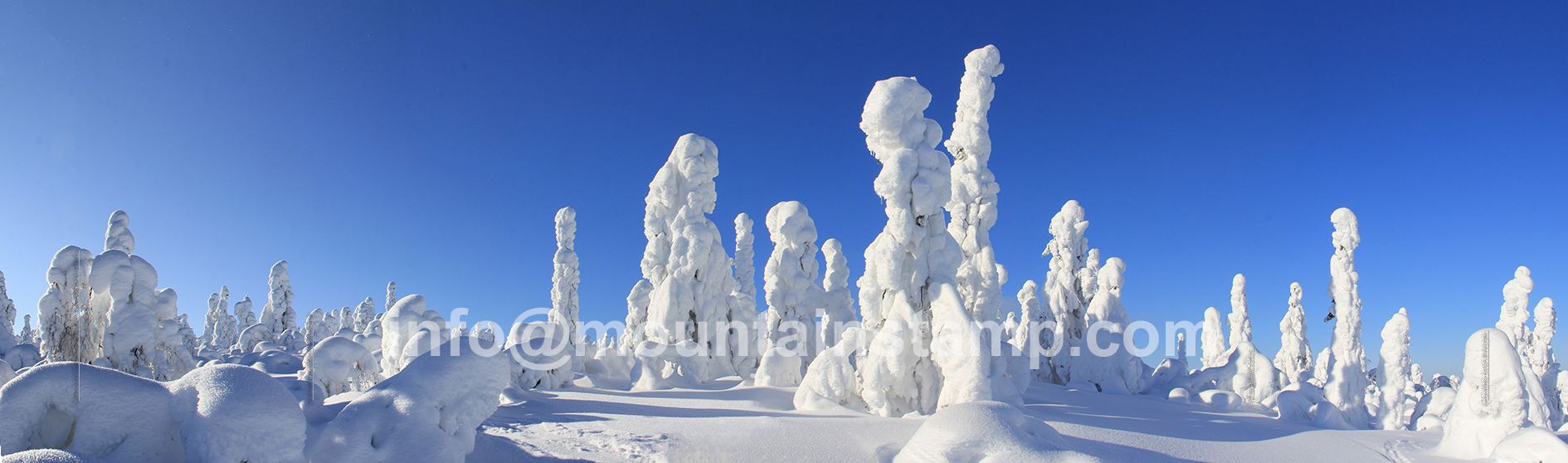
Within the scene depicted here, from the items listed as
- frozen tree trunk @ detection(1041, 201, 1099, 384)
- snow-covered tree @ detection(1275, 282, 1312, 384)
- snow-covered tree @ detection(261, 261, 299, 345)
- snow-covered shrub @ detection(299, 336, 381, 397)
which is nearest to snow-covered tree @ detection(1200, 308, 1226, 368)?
snow-covered tree @ detection(1275, 282, 1312, 384)

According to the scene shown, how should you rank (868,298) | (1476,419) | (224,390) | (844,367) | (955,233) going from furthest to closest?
(955,233), (868,298), (844,367), (1476,419), (224,390)

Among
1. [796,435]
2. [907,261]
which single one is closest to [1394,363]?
[907,261]

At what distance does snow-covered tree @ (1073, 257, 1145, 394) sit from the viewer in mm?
22016

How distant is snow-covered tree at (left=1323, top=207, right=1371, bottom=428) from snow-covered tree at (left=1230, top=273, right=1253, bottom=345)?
12679 millimetres

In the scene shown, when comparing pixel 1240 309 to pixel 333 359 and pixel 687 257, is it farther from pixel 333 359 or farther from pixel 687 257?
pixel 333 359

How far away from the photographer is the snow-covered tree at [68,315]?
16609mm

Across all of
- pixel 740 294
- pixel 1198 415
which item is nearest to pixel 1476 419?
pixel 1198 415

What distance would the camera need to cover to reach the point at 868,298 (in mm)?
12719

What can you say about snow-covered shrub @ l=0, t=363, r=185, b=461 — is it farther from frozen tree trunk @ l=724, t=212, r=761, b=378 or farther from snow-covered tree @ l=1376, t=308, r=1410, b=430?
snow-covered tree @ l=1376, t=308, r=1410, b=430

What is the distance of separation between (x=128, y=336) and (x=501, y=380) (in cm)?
1590

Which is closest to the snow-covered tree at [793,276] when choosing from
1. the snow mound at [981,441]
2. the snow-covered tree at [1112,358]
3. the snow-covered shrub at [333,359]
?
the snow-covered tree at [1112,358]

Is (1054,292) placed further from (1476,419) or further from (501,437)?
(501,437)

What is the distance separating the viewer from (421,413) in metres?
5.96

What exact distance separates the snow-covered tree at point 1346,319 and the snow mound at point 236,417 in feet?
80.6
